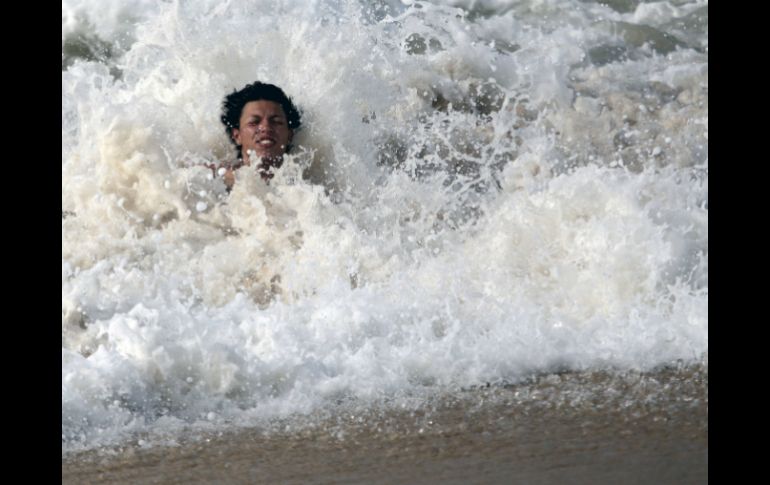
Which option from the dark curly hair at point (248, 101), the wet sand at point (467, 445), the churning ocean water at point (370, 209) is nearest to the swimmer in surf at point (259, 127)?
the dark curly hair at point (248, 101)

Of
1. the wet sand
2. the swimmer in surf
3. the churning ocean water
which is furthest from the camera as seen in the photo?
the swimmer in surf

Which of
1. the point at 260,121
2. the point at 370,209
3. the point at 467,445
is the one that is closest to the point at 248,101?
the point at 260,121

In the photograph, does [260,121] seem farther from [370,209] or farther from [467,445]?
[467,445]

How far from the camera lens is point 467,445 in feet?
11.2

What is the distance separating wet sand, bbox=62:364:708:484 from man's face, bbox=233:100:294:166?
2.70 meters

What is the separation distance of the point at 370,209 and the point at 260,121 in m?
0.77

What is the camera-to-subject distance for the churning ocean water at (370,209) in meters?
4.02

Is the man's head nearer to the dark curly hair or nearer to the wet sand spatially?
the dark curly hair

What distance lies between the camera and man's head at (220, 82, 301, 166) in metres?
6.21

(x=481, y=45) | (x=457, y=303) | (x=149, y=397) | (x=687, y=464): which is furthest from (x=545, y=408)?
(x=481, y=45)

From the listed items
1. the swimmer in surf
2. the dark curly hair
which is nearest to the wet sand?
the swimmer in surf

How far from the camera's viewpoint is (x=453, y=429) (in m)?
3.54

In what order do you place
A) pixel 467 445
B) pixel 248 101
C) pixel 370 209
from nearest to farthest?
pixel 467 445
pixel 370 209
pixel 248 101

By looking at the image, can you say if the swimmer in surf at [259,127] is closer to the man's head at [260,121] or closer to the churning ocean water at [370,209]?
the man's head at [260,121]
